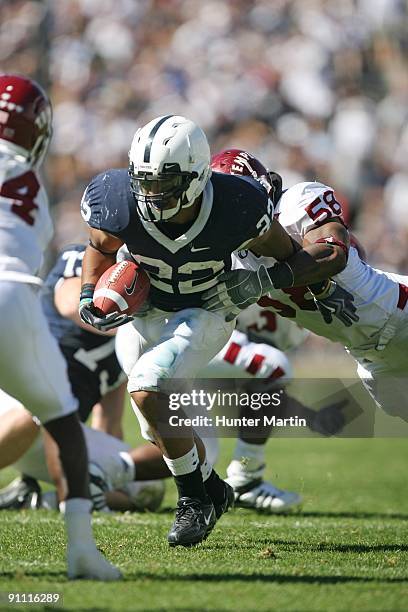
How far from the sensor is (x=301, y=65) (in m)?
12.9

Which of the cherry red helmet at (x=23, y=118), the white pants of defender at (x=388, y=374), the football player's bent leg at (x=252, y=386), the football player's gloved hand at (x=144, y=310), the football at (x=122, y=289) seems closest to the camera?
the cherry red helmet at (x=23, y=118)

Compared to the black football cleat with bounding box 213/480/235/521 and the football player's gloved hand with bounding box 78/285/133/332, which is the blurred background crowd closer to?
the black football cleat with bounding box 213/480/235/521

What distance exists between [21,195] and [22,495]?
266 centimetres

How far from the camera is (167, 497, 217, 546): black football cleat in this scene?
4.24 m

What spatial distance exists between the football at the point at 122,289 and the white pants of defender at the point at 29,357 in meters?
0.89

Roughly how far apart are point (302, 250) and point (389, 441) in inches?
229

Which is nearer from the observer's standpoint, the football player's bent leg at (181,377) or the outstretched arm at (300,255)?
the football player's bent leg at (181,377)

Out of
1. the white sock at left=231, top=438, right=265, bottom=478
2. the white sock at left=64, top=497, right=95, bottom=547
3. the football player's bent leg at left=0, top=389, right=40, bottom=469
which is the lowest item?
the white sock at left=231, top=438, right=265, bottom=478

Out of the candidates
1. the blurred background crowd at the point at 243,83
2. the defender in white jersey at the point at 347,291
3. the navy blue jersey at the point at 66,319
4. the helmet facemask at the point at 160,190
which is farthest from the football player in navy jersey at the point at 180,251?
the blurred background crowd at the point at 243,83

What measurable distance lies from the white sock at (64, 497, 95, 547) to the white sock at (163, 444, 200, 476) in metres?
1.00

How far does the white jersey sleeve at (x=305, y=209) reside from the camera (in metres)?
4.63

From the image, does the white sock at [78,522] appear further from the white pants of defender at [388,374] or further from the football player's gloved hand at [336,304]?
the white pants of defender at [388,374]

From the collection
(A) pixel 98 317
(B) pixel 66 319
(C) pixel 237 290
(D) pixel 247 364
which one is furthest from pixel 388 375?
(B) pixel 66 319

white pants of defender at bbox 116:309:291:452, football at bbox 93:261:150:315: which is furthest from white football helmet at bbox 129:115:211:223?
white pants of defender at bbox 116:309:291:452
